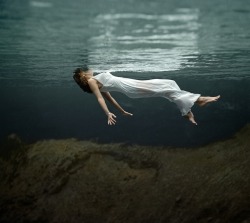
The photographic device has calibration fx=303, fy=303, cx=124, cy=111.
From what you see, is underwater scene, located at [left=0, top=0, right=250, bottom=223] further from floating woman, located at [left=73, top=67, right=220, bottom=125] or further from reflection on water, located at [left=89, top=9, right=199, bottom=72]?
floating woman, located at [left=73, top=67, right=220, bottom=125]

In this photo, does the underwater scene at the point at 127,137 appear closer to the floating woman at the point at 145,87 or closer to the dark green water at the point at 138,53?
the dark green water at the point at 138,53

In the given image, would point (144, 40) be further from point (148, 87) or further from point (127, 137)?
point (127, 137)

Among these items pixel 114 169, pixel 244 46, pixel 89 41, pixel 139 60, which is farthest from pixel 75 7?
pixel 114 169

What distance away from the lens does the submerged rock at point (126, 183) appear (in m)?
13.0

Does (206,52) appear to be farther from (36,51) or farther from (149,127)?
(149,127)

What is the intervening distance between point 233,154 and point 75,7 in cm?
1052

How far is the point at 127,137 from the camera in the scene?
57.4ft

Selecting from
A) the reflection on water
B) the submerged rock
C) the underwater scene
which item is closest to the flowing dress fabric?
the underwater scene

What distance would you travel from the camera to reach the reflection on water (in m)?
7.73

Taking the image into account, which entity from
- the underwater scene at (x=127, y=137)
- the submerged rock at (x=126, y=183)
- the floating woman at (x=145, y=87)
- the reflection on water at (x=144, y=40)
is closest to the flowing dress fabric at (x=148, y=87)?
the floating woman at (x=145, y=87)

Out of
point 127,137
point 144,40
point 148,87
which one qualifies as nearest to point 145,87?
point 148,87

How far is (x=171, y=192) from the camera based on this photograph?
1355cm

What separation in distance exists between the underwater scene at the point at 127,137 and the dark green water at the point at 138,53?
0.05 meters

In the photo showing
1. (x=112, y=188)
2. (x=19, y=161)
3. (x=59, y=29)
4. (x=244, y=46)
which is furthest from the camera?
(x=19, y=161)
